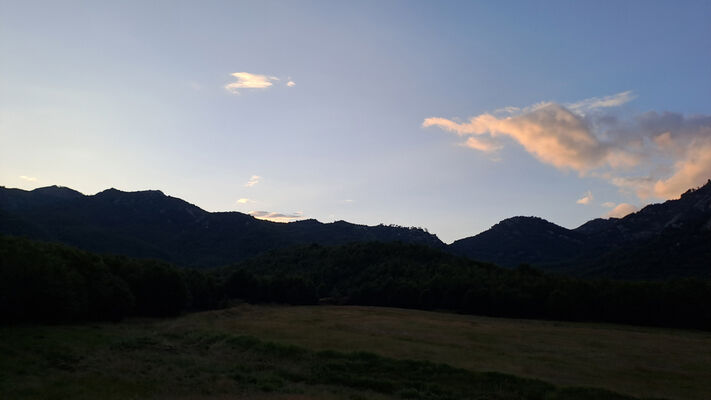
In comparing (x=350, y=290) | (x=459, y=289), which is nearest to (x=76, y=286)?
(x=459, y=289)

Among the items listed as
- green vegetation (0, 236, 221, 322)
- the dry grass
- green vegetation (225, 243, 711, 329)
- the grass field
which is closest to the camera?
the grass field

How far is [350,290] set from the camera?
151 meters

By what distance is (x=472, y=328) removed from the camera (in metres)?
67.8

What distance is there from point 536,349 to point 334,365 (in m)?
23.0

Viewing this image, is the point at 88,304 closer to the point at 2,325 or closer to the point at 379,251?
the point at 2,325

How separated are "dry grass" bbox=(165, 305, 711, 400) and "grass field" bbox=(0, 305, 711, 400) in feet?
0.56

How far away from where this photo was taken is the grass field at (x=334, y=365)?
28.5 metres

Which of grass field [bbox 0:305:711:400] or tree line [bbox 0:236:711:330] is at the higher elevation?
tree line [bbox 0:236:711:330]

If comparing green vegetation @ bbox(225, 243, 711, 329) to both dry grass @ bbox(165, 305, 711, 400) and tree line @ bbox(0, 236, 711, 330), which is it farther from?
dry grass @ bbox(165, 305, 711, 400)

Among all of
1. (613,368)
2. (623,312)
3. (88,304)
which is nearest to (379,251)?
(623,312)

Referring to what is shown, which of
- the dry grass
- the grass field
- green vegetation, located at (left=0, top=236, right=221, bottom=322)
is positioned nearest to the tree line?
green vegetation, located at (left=0, top=236, right=221, bottom=322)

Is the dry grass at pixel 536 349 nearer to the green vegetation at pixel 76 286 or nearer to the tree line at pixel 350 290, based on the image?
the tree line at pixel 350 290

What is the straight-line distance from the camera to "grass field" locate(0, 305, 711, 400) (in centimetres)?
2853

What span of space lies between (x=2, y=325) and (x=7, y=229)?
184 meters
